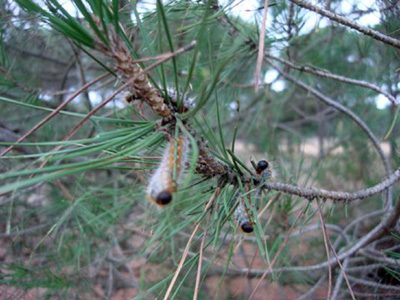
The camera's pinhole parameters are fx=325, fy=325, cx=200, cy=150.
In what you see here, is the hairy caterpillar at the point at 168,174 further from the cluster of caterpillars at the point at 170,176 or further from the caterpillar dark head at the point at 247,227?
the caterpillar dark head at the point at 247,227

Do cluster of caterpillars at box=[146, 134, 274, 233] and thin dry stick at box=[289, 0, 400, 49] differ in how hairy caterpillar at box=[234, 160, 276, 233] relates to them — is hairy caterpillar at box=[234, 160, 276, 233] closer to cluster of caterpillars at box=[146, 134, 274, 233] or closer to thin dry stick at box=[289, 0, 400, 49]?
cluster of caterpillars at box=[146, 134, 274, 233]

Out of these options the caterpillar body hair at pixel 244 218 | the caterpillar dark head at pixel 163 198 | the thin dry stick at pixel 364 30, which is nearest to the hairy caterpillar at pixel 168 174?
the caterpillar dark head at pixel 163 198

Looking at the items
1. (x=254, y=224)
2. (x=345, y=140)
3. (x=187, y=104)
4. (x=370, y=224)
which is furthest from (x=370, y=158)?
(x=187, y=104)

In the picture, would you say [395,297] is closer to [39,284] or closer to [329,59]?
[39,284]

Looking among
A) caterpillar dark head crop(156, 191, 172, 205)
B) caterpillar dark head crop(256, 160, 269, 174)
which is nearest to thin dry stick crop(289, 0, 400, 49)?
caterpillar dark head crop(256, 160, 269, 174)

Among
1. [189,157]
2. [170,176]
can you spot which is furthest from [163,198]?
[189,157]

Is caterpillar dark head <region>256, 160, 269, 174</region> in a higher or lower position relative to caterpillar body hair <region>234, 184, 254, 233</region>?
higher

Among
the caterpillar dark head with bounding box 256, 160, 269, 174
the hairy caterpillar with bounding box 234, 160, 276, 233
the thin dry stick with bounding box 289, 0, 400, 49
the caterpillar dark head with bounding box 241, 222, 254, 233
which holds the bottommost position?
the caterpillar dark head with bounding box 241, 222, 254, 233
